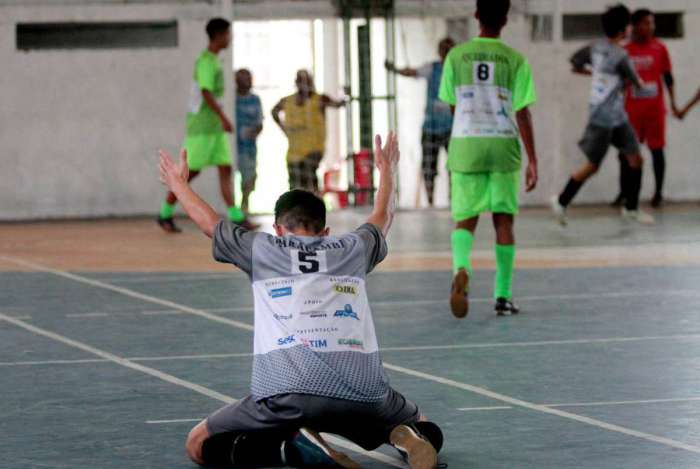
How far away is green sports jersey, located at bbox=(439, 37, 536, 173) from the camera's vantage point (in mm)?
11289

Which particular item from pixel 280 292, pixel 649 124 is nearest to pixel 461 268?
pixel 280 292

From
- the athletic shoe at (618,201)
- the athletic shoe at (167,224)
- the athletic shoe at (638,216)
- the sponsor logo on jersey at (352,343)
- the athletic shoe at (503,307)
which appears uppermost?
the sponsor logo on jersey at (352,343)

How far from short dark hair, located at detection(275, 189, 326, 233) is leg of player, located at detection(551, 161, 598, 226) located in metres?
A: 11.6

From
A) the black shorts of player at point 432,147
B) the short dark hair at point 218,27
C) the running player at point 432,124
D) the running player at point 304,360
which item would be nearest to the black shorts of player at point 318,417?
the running player at point 304,360

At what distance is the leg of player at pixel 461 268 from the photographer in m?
10.9

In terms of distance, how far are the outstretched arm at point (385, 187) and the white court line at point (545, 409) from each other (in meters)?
1.26

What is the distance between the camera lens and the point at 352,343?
670 cm

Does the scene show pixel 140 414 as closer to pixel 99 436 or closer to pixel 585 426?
pixel 99 436

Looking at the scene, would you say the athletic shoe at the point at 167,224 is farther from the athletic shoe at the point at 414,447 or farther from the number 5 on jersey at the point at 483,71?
the athletic shoe at the point at 414,447

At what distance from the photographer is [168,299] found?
12695mm

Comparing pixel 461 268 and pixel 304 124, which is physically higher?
pixel 304 124

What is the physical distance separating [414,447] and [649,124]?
15088 mm

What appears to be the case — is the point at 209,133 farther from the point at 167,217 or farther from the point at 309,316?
the point at 309,316

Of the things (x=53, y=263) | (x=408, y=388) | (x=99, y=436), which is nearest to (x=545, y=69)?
(x=53, y=263)
